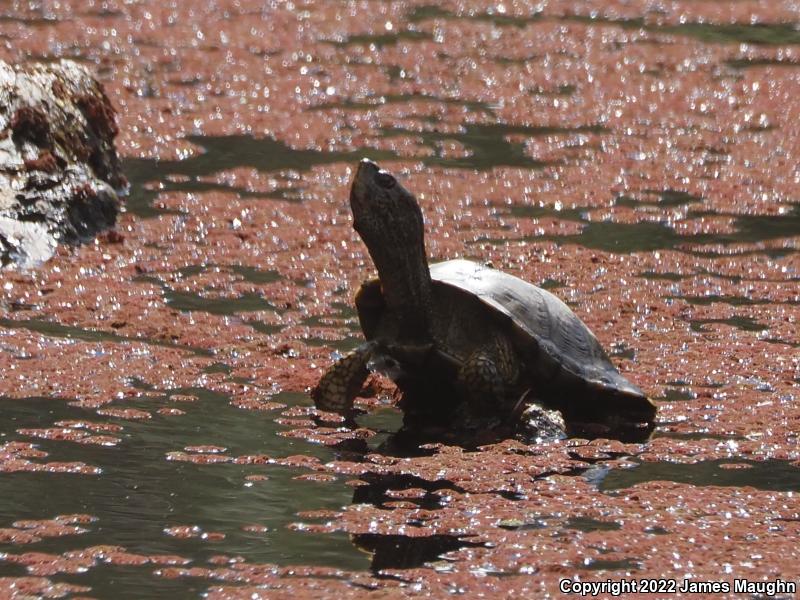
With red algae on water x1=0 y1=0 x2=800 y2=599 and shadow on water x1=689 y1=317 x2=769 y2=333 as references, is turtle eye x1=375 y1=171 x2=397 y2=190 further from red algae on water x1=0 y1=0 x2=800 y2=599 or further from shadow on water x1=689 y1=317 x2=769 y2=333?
shadow on water x1=689 y1=317 x2=769 y2=333

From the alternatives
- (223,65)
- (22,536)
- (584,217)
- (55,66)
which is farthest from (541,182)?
(22,536)

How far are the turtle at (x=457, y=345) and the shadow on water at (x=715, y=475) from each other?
51 centimetres

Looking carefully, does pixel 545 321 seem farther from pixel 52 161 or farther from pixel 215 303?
pixel 52 161

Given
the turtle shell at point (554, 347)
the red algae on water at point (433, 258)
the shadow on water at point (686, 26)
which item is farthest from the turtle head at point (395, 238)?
the shadow on water at point (686, 26)

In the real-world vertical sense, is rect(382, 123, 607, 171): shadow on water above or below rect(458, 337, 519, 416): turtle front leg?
above

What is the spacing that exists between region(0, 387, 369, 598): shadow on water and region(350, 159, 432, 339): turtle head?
2.32 feet

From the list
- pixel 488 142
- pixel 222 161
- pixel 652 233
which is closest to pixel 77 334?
pixel 222 161

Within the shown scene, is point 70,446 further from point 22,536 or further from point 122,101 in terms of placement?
point 122,101

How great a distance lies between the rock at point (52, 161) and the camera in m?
7.71

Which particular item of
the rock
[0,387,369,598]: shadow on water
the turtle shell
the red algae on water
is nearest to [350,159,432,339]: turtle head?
the turtle shell

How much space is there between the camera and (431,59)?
13.6 metres

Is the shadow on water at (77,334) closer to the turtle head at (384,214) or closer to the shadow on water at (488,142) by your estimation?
the turtle head at (384,214)

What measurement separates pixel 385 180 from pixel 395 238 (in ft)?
0.77

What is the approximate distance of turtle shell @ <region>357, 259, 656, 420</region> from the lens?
5496 millimetres
